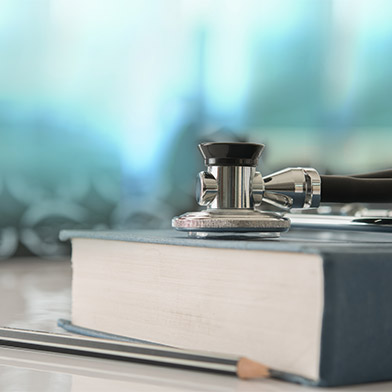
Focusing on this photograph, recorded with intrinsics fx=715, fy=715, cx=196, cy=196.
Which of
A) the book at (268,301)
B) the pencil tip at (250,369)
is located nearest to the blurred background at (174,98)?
the book at (268,301)

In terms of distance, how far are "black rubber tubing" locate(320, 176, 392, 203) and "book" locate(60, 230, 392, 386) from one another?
4.6 inches

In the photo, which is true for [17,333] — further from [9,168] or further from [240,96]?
[240,96]

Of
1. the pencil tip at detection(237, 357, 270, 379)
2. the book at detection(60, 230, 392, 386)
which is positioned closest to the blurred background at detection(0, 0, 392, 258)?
the book at detection(60, 230, 392, 386)

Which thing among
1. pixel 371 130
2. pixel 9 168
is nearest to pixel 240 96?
pixel 371 130

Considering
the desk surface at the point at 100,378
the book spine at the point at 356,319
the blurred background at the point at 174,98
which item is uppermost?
the blurred background at the point at 174,98

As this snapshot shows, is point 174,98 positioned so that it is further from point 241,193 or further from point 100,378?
point 100,378

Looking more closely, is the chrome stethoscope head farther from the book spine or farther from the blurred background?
the blurred background

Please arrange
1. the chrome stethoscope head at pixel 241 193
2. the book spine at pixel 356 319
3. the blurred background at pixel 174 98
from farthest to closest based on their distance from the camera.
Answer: the blurred background at pixel 174 98
the chrome stethoscope head at pixel 241 193
the book spine at pixel 356 319

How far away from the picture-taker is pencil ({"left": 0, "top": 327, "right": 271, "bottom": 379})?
463 mm

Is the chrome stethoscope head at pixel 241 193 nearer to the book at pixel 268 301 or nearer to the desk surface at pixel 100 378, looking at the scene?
the book at pixel 268 301

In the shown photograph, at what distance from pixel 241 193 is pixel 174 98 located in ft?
5.17

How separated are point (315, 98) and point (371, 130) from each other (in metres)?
0.19

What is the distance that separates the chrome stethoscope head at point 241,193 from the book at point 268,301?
3cm

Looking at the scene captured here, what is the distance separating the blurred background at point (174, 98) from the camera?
74.2 inches
